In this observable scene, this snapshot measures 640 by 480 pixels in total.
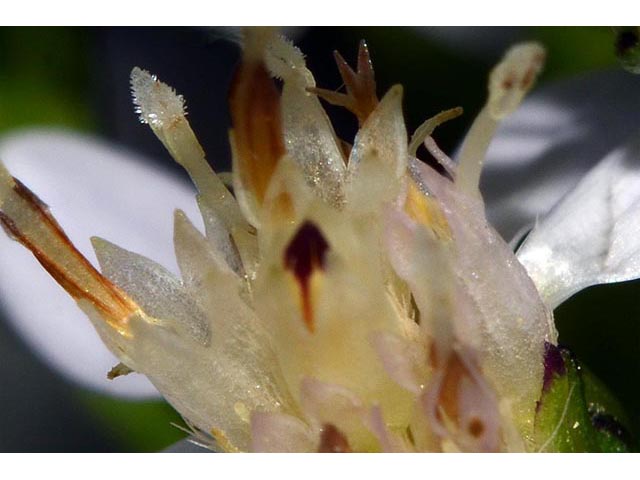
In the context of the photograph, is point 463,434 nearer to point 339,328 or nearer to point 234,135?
point 339,328

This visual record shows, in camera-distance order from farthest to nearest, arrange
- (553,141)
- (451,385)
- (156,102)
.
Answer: (553,141) → (156,102) → (451,385)

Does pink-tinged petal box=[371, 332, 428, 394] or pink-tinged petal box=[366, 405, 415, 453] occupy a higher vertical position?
pink-tinged petal box=[371, 332, 428, 394]

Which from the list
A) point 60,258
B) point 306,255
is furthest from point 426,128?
point 60,258

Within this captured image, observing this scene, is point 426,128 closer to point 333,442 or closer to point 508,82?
point 508,82

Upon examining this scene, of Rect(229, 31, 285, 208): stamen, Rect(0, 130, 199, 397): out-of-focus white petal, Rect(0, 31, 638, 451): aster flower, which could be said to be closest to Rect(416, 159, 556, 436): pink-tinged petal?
Rect(0, 31, 638, 451): aster flower

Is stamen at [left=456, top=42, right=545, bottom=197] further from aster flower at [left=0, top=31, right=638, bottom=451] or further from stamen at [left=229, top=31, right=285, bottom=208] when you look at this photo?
stamen at [left=229, top=31, right=285, bottom=208]

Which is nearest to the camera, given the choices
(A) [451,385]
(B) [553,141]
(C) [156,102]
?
(A) [451,385]

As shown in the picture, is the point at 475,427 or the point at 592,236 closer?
the point at 475,427
